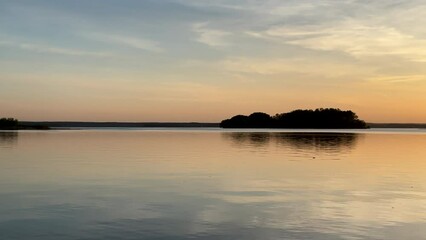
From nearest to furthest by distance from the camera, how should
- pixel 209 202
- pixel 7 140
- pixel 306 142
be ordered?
pixel 209 202 → pixel 7 140 → pixel 306 142

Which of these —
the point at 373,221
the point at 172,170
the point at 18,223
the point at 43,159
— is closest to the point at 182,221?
the point at 18,223

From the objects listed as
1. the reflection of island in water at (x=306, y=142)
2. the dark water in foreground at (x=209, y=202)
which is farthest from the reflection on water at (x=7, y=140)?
the reflection of island in water at (x=306, y=142)

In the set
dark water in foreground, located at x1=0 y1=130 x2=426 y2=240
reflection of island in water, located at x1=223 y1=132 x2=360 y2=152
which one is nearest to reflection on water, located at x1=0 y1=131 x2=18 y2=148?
dark water in foreground, located at x1=0 y1=130 x2=426 y2=240

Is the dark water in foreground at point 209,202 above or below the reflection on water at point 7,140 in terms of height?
below

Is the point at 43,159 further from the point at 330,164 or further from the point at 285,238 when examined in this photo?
the point at 285,238

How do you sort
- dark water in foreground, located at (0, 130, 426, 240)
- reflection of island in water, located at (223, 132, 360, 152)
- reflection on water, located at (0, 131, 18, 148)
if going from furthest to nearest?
reflection of island in water, located at (223, 132, 360, 152) < reflection on water, located at (0, 131, 18, 148) < dark water in foreground, located at (0, 130, 426, 240)

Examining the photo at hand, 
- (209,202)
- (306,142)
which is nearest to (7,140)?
(306,142)

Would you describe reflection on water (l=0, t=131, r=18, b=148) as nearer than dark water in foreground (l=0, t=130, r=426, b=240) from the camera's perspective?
No

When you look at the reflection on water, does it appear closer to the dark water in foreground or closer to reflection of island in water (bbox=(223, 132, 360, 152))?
the dark water in foreground

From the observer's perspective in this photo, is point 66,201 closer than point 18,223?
No

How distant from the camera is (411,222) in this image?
16.7m

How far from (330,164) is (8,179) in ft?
73.3

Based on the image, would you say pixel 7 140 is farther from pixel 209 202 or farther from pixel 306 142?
pixel 209 202

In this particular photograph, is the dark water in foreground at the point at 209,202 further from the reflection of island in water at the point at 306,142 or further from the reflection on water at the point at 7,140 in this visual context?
the reflection on water at the point at 7,140
